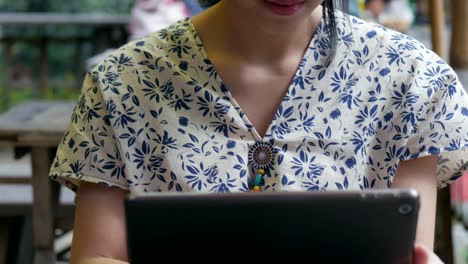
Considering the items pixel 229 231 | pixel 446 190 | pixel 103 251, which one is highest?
pixel 229 231

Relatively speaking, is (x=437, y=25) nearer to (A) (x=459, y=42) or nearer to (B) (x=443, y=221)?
(A) (x=459, y=42)

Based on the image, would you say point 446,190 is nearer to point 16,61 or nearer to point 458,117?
point 458,117

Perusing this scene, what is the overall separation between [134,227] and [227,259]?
11 centimetres

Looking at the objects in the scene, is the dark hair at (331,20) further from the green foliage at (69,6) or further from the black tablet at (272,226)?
the green foliage at (69,6)

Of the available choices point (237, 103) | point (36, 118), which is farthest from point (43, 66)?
point (237, 103)

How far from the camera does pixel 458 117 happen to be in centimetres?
183

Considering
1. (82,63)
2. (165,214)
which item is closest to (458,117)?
(165,214)

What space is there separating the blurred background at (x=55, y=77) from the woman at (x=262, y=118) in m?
0.36

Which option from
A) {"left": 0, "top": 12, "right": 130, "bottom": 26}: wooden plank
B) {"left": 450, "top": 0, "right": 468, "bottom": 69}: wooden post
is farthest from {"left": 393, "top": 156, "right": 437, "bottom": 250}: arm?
{"left": 0, "top": 12, "right": 130, "bottom": 26}: wooden plank

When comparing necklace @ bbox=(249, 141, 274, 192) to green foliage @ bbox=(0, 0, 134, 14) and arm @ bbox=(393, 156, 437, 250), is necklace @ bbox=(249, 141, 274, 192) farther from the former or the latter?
green foliage @ bbox=(0, 0, 134, 14)

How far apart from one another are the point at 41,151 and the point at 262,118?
6.25 ft

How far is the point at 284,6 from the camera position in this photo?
5.48ft

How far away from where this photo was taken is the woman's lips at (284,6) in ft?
5.47

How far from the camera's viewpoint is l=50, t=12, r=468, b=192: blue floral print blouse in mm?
1800
